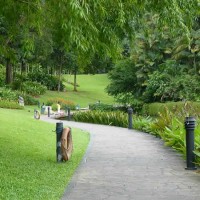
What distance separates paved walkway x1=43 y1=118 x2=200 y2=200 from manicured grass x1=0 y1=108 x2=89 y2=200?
256mm

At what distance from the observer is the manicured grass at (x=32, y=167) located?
6359mm

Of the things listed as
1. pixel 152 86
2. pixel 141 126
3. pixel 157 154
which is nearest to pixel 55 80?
pixel 152 86

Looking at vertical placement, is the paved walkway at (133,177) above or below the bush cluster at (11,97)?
below

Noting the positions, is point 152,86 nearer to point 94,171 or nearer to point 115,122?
point 115,122

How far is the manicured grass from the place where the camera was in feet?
20.9

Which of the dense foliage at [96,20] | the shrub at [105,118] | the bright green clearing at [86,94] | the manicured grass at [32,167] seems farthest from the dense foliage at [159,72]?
the dense foliage at [96,20]

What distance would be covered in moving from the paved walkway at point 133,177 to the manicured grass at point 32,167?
0.26 m

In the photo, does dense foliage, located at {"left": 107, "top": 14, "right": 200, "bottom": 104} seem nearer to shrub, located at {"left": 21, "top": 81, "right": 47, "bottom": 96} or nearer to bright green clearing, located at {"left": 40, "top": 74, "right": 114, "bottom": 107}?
bright green clearing, located at {"left": 40, "top": 74, "right": 114, "bottom": 107}

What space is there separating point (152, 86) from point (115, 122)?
40.4ft

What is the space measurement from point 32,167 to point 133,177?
7.33 ft

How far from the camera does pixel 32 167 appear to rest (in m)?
8.52

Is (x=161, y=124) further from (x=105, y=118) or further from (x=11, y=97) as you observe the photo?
(x=11, y=97)

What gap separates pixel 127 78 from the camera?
125 feet

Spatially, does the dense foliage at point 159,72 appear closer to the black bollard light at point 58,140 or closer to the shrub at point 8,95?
the shrub at point 8,95
